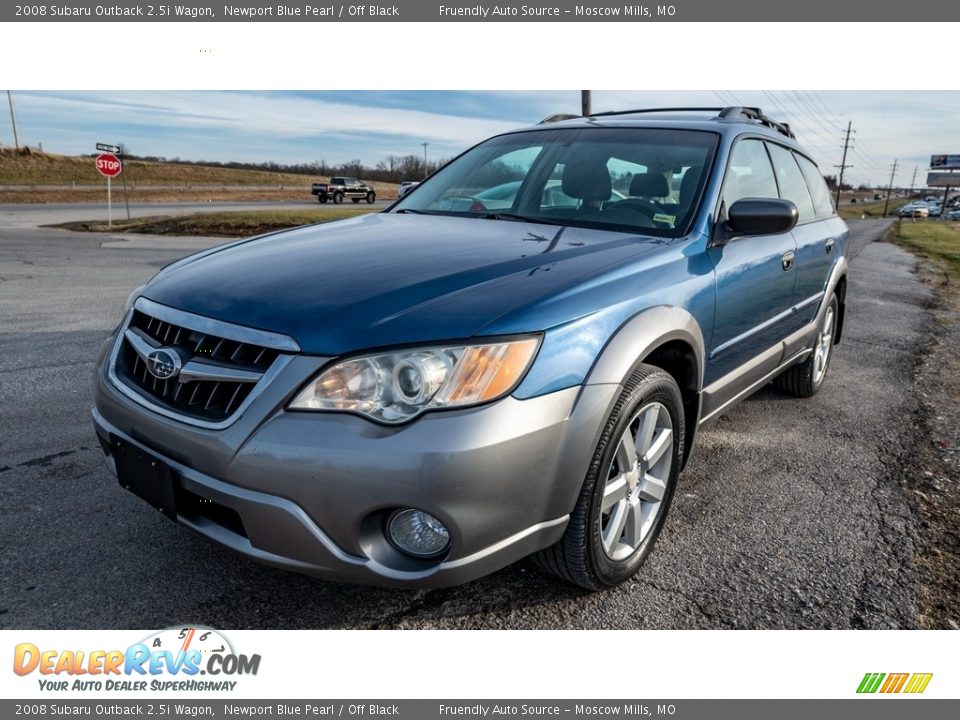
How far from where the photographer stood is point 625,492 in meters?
2.48

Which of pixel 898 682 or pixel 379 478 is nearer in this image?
pixel 379 478

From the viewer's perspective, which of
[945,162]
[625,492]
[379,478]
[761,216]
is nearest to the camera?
[379,478]

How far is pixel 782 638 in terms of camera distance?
232cm

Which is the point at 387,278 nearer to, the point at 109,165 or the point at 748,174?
the point at 748,174

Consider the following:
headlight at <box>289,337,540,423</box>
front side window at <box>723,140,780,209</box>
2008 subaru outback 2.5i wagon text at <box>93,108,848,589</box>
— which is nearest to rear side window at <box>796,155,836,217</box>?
front side window at <box>723,140,780,209</box>

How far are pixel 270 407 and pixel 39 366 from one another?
4000 millimetres

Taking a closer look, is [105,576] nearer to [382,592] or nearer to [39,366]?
[382,592]

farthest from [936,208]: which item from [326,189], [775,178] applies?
[775,178]

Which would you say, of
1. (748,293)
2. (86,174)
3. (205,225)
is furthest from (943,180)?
(748,293)

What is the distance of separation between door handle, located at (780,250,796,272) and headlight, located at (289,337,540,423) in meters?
2.34

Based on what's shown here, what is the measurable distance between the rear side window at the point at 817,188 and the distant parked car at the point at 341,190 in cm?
3811

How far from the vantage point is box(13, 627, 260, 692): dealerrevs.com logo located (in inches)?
82.7

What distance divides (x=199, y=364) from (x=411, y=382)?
0.70 metres

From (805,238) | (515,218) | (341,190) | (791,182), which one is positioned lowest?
(341,190)
